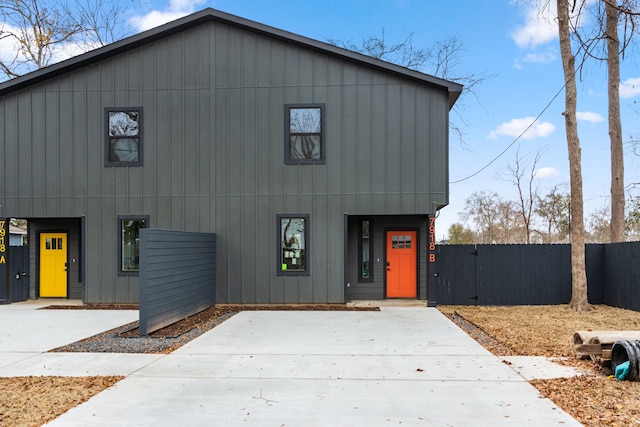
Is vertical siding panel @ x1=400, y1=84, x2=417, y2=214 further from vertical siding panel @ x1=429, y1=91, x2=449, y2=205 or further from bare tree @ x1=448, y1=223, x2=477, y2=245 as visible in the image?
bare tree @ x1=448, y1=223, x2=477, y2=245

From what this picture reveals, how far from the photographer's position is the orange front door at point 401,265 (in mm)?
12742

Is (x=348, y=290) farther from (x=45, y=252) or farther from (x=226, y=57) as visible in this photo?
(x=45, y=252)

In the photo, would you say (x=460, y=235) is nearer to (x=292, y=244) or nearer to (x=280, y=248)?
(x=292, y=244)

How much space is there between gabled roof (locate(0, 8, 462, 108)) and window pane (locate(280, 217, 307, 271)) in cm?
436

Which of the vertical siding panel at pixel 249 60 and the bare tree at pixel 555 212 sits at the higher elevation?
the vertical siding panel at pixel 249 60

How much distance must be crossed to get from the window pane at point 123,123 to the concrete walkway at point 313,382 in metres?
6.19

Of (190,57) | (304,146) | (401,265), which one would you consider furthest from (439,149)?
(190,57)

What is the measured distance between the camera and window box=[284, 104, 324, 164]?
1205 cm

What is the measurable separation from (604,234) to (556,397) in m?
28.3

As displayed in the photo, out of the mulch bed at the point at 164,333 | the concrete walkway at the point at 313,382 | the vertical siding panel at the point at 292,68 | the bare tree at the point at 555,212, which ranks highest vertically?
the vertical siding panel at the point at 292,68

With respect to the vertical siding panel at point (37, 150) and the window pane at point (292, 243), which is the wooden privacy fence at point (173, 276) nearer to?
the window pane at point (292, 243)

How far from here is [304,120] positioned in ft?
39.8

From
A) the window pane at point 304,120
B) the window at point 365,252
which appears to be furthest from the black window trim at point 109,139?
the window at point 365,252

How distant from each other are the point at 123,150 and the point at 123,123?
723mm
